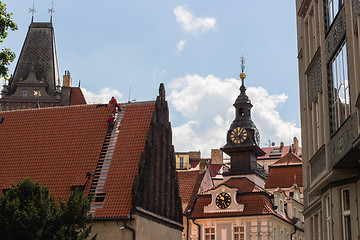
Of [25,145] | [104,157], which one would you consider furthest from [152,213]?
[25,145]

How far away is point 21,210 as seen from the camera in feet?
75.9

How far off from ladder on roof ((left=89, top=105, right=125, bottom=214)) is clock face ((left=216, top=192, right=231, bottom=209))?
14.1 meters

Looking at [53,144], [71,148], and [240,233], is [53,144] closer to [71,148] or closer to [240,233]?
[71,148]

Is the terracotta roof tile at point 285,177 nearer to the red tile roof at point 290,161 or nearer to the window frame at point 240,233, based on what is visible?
the red tile roof at point 290,161

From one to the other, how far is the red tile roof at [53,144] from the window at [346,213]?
19811 mm

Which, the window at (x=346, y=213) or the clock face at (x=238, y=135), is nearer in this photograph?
the window at (x=346, y=213)

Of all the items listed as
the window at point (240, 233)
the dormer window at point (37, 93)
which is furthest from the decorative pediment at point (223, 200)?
the dormer window at point (37, 93)

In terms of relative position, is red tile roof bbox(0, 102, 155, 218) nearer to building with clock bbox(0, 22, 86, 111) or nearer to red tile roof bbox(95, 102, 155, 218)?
red tile roof bbox(95, 102, 155, 218)

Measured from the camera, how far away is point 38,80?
62625 mm

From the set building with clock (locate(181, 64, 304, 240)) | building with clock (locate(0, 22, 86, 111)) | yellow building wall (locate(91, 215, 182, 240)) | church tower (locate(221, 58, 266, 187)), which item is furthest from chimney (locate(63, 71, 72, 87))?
yellow building wall (locate(91, 215, 182, 240))

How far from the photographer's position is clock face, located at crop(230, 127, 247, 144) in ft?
205

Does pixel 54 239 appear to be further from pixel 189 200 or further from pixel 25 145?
pixel 189 200

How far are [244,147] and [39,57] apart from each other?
936 inches

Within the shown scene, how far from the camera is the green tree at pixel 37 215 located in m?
22.5
